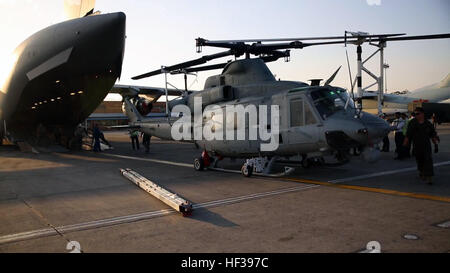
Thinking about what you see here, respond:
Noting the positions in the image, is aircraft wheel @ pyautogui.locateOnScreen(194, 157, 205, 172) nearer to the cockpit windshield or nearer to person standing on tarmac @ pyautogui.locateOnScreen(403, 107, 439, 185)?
the cockpit windshield

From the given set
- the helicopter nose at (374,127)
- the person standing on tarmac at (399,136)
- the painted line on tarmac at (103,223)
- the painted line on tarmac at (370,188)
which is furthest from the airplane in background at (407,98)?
the painted line on tarmac at (103,223)

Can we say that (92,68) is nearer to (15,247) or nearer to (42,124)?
(42,124)

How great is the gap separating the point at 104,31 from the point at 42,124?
1022 cm

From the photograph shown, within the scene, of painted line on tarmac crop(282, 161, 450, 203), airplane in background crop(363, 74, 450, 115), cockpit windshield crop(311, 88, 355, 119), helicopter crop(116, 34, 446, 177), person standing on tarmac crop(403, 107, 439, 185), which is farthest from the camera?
airplane in background crop(363, 74, 450, 115)

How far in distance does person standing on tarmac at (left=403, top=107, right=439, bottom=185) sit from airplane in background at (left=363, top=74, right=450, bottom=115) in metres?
31.0

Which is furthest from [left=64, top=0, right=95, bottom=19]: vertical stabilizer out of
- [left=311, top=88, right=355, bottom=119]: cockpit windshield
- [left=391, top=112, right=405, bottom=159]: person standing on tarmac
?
[left=391, top=112, right=405, bottom=159]: person standing on tarmac

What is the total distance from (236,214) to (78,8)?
1438 cm

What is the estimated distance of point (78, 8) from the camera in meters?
15.6

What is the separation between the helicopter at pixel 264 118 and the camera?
8.11m

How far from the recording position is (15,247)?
14.0 feet

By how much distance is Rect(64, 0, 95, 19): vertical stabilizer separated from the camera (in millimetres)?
14938

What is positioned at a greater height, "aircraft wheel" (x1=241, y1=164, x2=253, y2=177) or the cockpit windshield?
the cockpit windshield

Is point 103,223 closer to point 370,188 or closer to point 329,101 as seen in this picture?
point 370,188
